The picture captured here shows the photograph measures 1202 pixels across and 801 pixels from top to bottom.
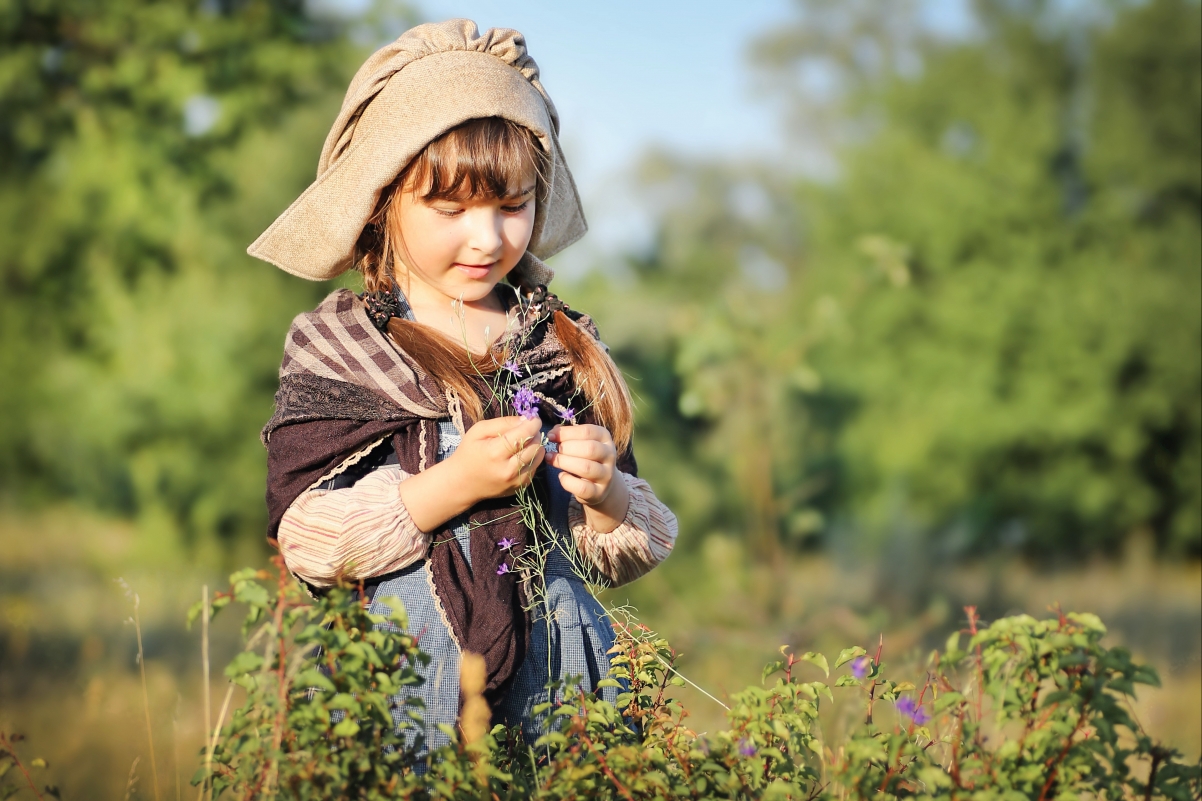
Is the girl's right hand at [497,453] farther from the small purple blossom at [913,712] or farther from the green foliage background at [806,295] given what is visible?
the green foliage background at [806,295]

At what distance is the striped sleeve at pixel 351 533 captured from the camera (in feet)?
6.82

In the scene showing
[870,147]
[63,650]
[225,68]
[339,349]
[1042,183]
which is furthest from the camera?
[870,147]

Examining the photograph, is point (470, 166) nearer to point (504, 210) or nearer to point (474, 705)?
point (504, 210)

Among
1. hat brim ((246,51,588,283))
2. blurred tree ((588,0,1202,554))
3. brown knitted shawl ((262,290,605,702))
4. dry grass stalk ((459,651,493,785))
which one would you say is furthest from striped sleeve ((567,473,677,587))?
blurred tree ((588,0,1202,554))

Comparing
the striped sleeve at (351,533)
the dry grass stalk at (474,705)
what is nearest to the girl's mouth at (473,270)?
the striped sleeve at (351,533)

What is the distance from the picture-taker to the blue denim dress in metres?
2.12

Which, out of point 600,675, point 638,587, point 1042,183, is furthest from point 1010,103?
point 600,675

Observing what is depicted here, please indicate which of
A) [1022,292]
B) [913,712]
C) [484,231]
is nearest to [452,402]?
[484,231]

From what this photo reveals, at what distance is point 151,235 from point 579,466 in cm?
697

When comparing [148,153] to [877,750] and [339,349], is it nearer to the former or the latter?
[339,349]

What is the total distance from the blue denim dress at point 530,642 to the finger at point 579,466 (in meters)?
0.19

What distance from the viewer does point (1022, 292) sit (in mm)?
11109

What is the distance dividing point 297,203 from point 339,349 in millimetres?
397

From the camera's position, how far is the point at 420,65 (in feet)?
7.66
